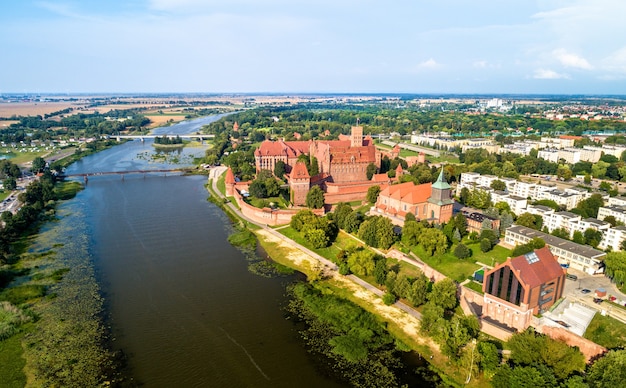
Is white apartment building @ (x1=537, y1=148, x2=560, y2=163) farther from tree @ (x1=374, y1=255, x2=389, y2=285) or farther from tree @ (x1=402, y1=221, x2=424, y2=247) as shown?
tree @ (x1=374, y1=255, x2=389, y2=285)

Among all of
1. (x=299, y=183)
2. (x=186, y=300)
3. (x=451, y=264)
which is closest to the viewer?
(x=186, y=300)

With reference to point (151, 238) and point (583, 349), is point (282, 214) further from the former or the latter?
point (583, 349)

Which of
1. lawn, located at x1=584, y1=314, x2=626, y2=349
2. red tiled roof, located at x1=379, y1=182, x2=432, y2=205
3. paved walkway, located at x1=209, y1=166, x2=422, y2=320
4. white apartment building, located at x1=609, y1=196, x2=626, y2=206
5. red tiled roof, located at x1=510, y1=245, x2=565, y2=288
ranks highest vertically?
red tiled roof, located at x1=379, y1=182, x2=432, y2=205

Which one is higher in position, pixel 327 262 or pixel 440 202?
pixel 440 202

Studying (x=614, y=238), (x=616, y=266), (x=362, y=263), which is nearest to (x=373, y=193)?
(x=362, y=263)

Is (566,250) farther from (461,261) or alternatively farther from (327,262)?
(327,262)

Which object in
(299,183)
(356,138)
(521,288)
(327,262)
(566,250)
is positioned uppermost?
(356,138)

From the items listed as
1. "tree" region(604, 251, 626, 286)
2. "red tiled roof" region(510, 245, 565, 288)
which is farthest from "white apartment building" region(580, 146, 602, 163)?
"red tiled roof" region(510, 245, 565, 288)
